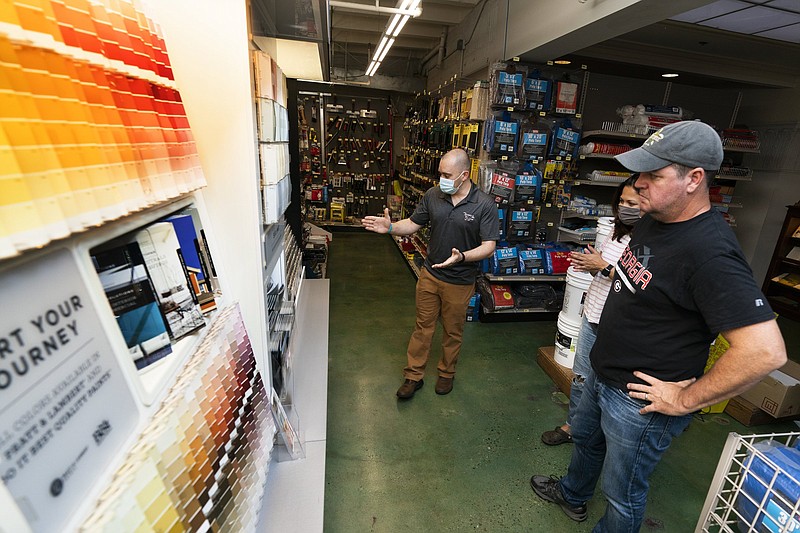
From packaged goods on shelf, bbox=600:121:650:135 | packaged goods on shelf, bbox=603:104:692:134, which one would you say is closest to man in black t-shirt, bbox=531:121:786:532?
packaged goods on shelf, bbox=600:121:650:135

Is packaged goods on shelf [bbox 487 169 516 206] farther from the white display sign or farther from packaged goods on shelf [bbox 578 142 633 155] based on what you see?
the white display sign

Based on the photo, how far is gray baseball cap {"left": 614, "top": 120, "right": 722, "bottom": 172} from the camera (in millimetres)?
1215

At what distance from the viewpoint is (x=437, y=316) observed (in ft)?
9.33

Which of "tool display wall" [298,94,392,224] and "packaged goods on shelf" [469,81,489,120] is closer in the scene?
"packaged goods on shelf" [469,81,489,120]

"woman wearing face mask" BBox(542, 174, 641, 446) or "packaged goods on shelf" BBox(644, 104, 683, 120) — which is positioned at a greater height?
"packaged goods on shelf" BBox(644, 104, 683, 120)

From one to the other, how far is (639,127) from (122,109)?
4960mm

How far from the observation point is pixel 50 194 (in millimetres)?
553

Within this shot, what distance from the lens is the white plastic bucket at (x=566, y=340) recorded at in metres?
3.03

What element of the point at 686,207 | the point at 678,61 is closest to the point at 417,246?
the point at 678,61

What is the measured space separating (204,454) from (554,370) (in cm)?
302

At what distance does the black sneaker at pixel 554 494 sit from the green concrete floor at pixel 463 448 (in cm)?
4

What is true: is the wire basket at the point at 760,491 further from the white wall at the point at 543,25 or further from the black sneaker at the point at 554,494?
the white wall at the point at 543,25

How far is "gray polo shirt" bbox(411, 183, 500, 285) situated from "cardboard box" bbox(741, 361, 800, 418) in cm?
216

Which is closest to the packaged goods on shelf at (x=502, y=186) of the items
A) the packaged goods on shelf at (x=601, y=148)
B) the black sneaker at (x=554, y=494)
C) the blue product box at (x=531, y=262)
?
the blue product box at (x=531, y=262)
